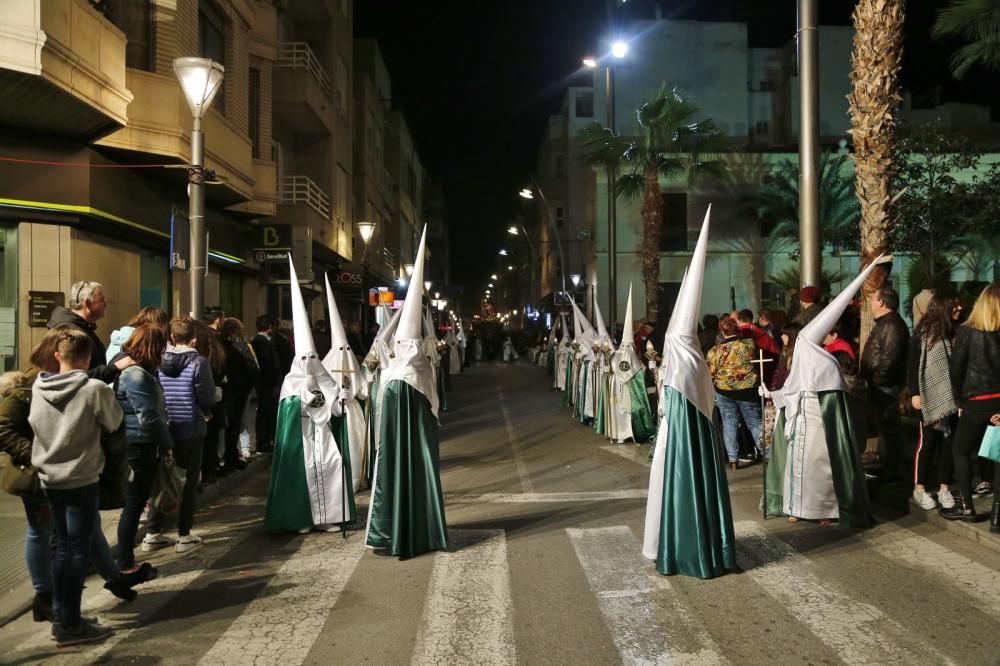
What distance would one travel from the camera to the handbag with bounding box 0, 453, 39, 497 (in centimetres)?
451

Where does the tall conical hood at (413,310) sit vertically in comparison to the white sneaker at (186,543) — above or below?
above

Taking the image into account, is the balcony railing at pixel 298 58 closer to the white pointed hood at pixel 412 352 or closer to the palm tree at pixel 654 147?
the palm tree at pixel 654 147

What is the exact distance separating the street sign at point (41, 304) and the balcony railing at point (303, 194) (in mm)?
10254

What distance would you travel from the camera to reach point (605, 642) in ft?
14.8

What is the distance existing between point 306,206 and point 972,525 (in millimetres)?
18655

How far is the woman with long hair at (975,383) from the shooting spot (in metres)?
6.49

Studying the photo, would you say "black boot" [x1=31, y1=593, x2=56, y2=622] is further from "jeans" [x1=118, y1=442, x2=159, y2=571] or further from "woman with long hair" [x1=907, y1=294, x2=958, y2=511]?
"woman with long hair" [x1=907, y1=294, x2=958, y2=511]

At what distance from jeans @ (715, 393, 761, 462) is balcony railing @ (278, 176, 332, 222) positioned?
15.0 meters

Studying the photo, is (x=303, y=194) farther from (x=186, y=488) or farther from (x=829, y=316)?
(x=829, y=316)

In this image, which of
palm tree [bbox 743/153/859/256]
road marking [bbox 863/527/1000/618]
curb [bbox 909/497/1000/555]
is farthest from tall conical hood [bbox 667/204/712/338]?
palm tree [bbox 743/153/859/256]

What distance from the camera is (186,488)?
6730mm

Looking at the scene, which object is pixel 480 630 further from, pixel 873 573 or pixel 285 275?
pixel 285 275

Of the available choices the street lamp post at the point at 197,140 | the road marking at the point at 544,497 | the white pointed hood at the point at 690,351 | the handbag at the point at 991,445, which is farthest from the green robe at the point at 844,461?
the street lamp post at the point at 197,140

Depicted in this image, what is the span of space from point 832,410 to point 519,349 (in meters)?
44.7
